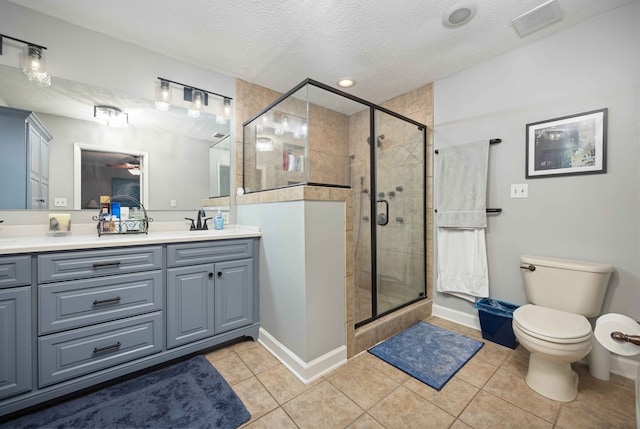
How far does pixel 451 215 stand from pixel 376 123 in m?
1.13

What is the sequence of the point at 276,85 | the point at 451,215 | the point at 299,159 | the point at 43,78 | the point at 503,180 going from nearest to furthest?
the point at 43,78, the point at 299,159, the point at 503,180, the point at 451,215, the point at 276,85

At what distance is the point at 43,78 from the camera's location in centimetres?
176

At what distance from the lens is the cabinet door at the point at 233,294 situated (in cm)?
187

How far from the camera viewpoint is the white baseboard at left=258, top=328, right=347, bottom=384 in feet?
5.22

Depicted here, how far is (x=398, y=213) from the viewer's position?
247 cm

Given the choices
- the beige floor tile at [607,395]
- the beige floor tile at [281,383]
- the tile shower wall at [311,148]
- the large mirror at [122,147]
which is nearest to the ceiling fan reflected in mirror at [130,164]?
the large mirror at [122,147]

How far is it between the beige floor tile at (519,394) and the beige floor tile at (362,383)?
593 millimetres

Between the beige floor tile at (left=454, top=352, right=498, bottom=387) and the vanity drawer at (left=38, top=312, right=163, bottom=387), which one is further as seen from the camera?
the beige floor tile at (left=454, top=352, right=498, bottom=387)

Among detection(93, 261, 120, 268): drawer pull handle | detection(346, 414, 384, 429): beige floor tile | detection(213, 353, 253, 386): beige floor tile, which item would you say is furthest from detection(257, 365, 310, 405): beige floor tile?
detection(93, 261, 120, 268): drawer pull handle

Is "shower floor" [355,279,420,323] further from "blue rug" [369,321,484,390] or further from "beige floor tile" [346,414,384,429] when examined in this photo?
"beige floor tile" [346,414,384,429]

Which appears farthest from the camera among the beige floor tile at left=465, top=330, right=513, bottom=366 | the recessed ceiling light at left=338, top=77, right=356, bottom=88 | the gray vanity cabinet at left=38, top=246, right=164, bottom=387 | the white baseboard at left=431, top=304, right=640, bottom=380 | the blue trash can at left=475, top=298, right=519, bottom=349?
the recessed ceiling light at left=338, top=77, right=356, bottom=88

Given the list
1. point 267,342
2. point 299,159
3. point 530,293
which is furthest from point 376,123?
point 267,342

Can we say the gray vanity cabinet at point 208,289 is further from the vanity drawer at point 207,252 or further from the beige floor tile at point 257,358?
the beige floor tile at point 257,358

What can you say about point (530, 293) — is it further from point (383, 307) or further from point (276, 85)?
point (276, 85)
